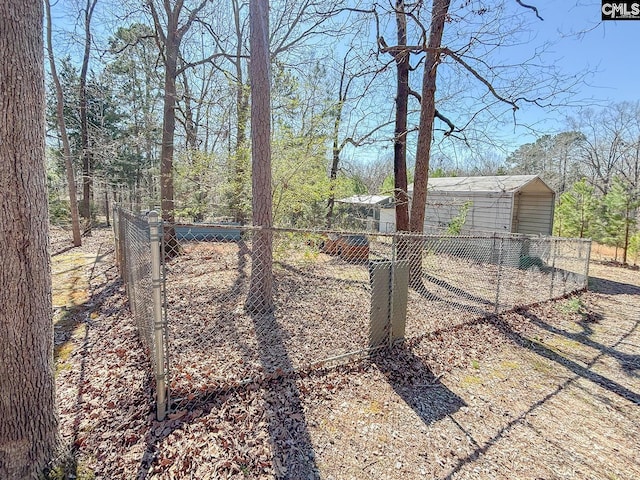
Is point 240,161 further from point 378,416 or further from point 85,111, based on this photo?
point 85,111

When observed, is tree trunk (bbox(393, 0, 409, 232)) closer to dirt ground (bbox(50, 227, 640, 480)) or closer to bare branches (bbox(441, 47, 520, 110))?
bare branches (bbox(441, 47, 520, 110))

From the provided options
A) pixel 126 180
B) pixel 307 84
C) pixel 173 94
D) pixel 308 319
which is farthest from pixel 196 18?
pixel 126 180

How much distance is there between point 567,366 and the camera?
12.1ft

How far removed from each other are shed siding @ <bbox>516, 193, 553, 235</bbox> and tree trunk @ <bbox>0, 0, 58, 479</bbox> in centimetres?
1413

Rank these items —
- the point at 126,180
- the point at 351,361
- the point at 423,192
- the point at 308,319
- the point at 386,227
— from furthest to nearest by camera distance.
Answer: the point at 126,180, the point at 386,227, the point at 423,192, the point at 308,319, the point at 351,361

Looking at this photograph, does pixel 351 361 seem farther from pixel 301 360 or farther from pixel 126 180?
pixel 126 180

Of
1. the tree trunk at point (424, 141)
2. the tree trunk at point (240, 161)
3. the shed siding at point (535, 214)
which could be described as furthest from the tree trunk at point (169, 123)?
the shed siding at point (535, 214)

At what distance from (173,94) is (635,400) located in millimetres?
10096

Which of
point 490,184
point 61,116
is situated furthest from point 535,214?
point 61,116

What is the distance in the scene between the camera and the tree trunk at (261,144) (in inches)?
165

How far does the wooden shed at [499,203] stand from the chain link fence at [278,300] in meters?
3.34

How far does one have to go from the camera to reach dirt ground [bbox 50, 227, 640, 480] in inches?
81.2

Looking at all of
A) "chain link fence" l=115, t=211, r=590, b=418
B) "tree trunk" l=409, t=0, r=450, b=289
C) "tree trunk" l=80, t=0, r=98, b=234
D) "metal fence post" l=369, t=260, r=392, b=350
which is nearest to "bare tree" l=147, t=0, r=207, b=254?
"chain link fence" l=115, t=211, r=590, b=418

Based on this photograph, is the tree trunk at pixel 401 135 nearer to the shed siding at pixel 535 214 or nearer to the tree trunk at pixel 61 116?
the shed siding at pixel 535 214
